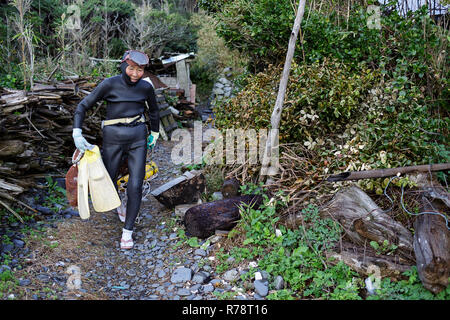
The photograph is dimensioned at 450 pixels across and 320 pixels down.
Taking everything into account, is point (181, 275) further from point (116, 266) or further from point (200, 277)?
point (116, 266)

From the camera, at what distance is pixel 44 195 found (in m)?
5.20

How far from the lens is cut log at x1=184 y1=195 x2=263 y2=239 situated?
440 cm

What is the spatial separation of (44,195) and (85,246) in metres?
1.37

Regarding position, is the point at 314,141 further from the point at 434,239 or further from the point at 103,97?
the point at 103,97

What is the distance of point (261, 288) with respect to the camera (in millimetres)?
3406

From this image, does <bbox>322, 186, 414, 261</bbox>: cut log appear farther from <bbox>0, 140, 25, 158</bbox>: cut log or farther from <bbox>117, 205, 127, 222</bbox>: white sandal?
<bbox>0, 140, 25, 158</bbox>: cut log

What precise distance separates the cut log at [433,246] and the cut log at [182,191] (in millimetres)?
2756

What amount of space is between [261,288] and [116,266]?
1614 mm

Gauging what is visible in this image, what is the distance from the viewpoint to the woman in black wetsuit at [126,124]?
14.1 ft

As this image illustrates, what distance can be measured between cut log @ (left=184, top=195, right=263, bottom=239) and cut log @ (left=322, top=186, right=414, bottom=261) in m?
0.98

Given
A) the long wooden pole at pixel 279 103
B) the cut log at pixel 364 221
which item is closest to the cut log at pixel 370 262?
the cut log at pixel 364 221

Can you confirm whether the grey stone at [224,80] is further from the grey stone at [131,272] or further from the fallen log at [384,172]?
the grey stone at [131,272]

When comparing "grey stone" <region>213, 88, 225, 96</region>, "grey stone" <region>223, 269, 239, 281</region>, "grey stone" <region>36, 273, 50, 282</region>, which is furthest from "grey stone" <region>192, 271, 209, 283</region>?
"grey stone" <region>213, 88, 225, 96</region>
